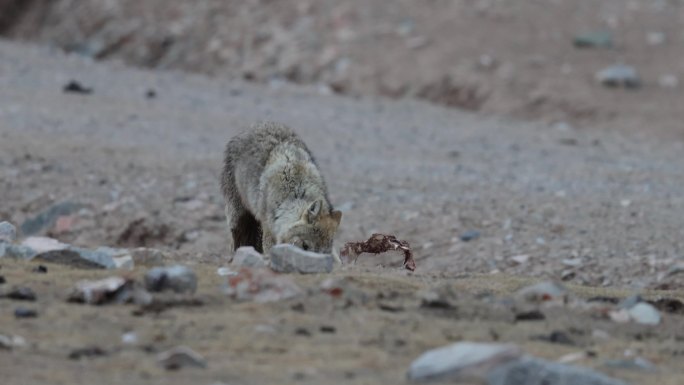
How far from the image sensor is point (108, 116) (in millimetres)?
15930

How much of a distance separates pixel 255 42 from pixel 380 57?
7.95 ft

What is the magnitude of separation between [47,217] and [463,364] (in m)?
7.89

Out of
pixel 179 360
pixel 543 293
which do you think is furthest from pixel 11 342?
pixel 543 293

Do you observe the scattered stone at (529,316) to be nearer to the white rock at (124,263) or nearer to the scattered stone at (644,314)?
the scattered stone at (644,314)

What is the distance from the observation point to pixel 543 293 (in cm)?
656

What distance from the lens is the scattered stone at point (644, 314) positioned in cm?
612

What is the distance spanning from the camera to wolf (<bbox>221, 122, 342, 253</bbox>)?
8289 millimetres

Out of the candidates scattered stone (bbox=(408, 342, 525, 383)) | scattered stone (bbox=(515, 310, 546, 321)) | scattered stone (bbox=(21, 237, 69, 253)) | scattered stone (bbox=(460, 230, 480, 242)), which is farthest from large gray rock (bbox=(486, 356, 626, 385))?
scattered stone (bbox=(460, 230, 480, 242))

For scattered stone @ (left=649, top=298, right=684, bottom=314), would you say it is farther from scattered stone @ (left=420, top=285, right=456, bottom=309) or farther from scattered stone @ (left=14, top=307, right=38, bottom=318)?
scattered stone @ (left=14, top=307, right=38, bottom=318)

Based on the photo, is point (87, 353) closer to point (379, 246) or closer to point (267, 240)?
point (267, 240)

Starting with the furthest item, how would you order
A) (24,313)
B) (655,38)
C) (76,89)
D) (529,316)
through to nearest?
(655,38) → (76,89) → (529,316) → (24,313)

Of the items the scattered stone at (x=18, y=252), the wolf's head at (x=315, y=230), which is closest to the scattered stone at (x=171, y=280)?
the scattered stone at (x=18, y=252)

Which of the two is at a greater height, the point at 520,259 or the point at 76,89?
the point at 76,89

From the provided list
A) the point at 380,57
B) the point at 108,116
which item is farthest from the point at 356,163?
the point at 380,57
